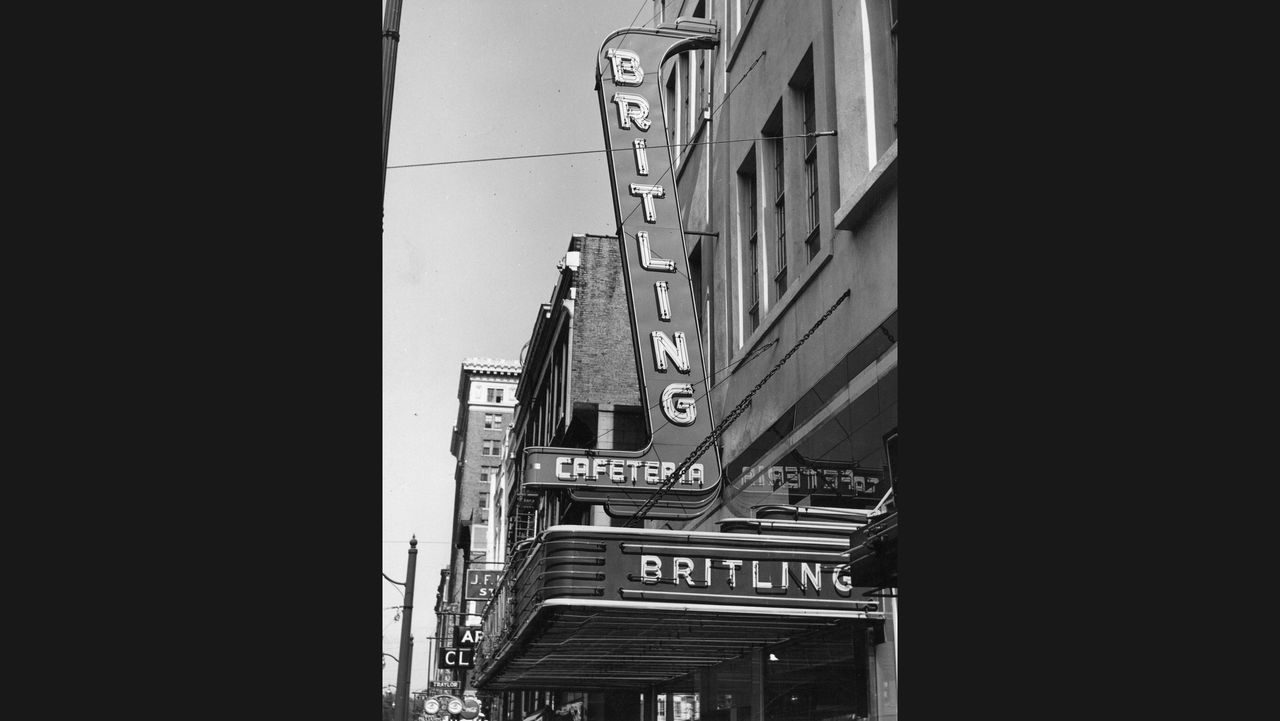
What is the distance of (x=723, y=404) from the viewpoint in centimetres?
805

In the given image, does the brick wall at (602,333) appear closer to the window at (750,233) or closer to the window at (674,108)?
the window at (750,233)

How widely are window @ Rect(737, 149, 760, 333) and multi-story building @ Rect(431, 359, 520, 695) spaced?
2.21 m

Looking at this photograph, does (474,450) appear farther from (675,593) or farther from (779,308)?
(675,593)

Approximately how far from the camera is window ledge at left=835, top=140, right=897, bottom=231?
5578 millimetres

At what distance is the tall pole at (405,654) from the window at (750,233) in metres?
3.60

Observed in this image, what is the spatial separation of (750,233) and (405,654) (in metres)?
4.59

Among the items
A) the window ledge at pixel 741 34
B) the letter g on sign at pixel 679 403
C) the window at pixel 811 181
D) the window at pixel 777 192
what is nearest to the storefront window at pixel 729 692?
the letter g on sign at pixel 679 403

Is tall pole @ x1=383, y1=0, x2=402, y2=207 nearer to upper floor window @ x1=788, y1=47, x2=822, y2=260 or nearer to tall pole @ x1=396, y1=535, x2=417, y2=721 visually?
tall pole @ x1=396, y1=535, x2=417, y2=721

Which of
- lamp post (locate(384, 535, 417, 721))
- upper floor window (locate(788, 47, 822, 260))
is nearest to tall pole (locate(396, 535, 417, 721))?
lamp post (locate(384, 535, 417, 721))

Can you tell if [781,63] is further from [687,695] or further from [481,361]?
[687,695]

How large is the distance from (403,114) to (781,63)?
10.4 ft

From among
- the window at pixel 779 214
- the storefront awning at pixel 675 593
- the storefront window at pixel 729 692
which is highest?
the window at pixel 779 214

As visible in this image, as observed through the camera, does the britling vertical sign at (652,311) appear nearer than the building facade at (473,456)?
No

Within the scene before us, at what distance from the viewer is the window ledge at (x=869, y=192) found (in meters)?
5.58
